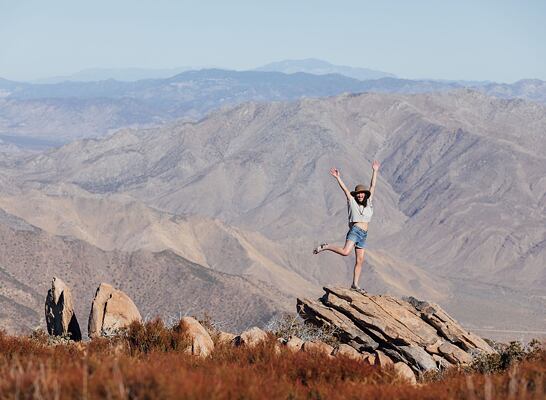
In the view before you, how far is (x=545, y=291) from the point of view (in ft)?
335

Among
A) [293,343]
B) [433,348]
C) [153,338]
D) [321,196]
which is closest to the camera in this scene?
[153,338]

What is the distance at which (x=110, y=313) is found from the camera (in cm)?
1450

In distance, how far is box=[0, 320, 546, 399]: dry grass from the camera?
7.15m

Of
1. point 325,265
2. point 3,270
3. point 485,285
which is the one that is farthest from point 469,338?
point 485,285

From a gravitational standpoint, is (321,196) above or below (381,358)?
below

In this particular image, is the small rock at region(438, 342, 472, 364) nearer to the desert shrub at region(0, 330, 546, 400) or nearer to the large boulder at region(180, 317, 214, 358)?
the desert shrub at region(0, 330, 546, 400)

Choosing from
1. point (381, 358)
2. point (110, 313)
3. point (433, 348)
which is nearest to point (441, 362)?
point (433, 348)

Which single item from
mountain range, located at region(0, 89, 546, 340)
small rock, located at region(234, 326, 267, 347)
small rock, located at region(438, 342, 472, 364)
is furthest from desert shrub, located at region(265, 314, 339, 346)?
mountain range, located at region(0, 89, 546, 340)

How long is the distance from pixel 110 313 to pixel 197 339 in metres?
3.35

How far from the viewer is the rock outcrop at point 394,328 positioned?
44.6 ft

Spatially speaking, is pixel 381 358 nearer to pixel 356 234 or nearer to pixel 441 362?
pixel 441 362

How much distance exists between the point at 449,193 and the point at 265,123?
52163 mm

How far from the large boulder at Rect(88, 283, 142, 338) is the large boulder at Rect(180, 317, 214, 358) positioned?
7.08 ft

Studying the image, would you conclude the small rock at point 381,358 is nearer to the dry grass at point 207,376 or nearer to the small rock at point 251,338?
the dry grass at point 207,376
